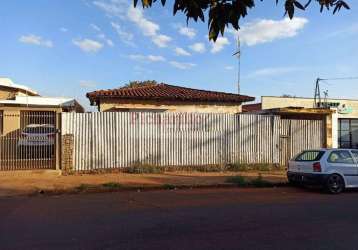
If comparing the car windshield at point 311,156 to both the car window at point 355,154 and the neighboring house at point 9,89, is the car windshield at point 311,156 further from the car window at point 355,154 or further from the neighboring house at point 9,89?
the neighboring house at point 9,89

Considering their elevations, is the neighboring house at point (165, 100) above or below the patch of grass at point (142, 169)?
above

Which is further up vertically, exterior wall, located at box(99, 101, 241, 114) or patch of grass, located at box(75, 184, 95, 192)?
exterior wall, located at box(99, 101, 241, 114)

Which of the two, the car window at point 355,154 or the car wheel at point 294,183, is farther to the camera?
the car wheel at point 294,183

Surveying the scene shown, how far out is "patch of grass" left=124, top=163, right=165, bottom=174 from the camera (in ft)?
57.1

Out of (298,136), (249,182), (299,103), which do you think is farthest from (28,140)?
(299,103)

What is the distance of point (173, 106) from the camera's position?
2125cm

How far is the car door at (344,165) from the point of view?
46.5 feet

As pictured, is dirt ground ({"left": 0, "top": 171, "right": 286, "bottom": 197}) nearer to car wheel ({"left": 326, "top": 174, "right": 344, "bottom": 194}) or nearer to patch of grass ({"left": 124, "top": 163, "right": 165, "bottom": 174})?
patch of grass ({"left": 124, "top": 163, "right": 165, "bottom": 174})

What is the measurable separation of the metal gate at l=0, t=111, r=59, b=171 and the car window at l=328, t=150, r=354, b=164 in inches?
379

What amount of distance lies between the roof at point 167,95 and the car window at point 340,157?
25.7 ft

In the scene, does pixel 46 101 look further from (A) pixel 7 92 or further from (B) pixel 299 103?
(B) pixel 299 103

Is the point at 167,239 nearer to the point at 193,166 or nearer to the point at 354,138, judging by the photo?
the point at 193,166

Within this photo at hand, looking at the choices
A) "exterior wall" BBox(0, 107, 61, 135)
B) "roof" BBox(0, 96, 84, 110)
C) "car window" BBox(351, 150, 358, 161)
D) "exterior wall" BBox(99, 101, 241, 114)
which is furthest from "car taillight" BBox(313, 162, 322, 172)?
"roof" BBox(0, 96, 84, 110)

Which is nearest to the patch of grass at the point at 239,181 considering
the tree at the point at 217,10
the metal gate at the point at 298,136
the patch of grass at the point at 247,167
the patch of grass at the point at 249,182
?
the patch of grass at the point at 249,182
